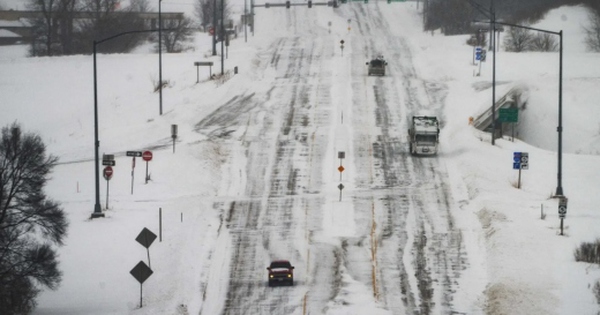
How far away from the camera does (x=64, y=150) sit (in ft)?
227

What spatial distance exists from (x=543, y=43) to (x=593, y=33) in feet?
25.1

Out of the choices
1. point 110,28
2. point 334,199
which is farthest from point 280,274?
point 110,28

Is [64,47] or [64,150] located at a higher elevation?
[64,47]

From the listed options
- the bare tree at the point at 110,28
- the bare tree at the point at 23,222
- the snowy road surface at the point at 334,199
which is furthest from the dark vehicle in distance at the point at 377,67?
the bare tree at the point at 23,222

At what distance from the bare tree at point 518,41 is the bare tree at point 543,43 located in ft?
1.79

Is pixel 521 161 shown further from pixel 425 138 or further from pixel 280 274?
pixel 280 274

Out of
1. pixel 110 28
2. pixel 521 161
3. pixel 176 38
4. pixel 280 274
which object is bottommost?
pixel 280 274

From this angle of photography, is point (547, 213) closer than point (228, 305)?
No

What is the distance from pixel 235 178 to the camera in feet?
196

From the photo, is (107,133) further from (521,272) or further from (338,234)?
(521,272)

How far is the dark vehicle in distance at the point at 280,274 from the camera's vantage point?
41.4 meters

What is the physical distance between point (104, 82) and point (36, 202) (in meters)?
66.2

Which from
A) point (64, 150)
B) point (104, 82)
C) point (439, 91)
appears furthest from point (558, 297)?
point (104, 82)

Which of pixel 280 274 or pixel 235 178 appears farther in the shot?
pixel 235 178
